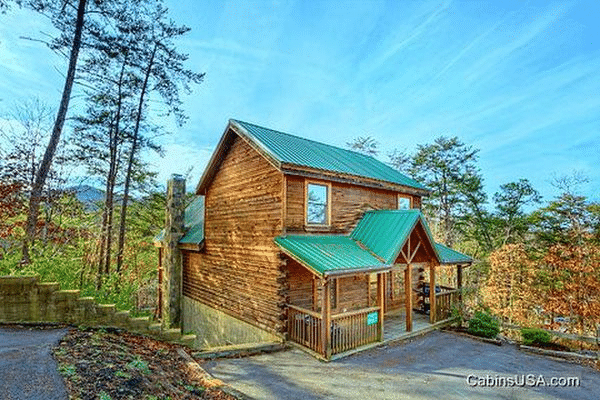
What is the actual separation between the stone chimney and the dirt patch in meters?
7.55

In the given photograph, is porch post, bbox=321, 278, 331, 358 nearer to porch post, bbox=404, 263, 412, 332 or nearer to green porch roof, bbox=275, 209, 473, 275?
green porch roof, bbox=275, 209, 473, 275

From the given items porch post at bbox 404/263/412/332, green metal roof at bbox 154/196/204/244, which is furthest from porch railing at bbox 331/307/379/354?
green metal roof at bbox 154/196/204/244

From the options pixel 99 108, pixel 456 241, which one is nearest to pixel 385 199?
pixel 99 108

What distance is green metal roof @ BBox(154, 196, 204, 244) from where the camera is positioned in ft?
51.5

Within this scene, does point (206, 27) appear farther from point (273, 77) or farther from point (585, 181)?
point (585, 181)

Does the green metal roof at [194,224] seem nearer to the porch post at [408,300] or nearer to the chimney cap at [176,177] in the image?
the chimney cap at [176,177]

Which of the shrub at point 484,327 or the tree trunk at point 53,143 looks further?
the shrub at point 484,327

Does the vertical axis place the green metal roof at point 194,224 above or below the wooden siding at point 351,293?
above

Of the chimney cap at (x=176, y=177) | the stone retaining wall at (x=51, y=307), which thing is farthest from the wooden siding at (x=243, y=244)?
the stone retaining wall at (x=51, y=307)

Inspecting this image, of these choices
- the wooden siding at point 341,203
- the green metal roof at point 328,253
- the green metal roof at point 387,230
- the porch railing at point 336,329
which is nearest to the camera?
the green metal roof at point 328,253

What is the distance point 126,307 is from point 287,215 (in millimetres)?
5639

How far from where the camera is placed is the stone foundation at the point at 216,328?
1159 cm

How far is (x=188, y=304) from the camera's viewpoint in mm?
16203

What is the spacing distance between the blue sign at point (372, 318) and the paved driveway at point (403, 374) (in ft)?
2.79
